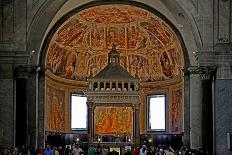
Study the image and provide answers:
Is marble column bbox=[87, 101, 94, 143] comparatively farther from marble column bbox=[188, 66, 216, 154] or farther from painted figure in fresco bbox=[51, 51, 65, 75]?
marble column bbox=[188, 66, 216, 154]

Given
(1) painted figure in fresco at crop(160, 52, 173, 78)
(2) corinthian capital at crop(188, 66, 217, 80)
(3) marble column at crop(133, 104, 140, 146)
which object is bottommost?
(3) marble column at crop(133, 104, 140, 146)

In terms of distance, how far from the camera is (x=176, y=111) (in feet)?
142

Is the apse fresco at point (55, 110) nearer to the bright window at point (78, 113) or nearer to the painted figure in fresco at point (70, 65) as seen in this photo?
the bright window at point (78, 113)

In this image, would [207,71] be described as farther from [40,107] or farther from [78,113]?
[78,113]

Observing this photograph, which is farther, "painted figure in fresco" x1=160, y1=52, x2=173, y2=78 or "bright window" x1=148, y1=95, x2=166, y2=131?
"bright window" x1=148, y1=95, x2=166, y2=131

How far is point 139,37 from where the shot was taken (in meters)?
43.5

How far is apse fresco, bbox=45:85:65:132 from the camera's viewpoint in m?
41.4

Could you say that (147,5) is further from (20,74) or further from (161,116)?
(161,116)

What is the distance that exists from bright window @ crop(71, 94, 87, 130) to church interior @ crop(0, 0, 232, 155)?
0.06 m

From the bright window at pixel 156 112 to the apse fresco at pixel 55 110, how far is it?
5.46 meters

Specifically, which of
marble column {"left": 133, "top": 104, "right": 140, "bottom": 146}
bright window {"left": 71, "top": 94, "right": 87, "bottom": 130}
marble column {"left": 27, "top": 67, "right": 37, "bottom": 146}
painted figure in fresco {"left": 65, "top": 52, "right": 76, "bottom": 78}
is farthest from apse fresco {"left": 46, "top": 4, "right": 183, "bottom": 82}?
marble column {"left": 27, "top": 67, "right": 37, "bottom": 146}

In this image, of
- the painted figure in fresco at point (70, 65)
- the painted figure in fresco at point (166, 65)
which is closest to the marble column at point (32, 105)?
the painted figure in fresco at point (70, 65)

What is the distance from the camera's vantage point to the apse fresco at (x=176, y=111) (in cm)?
4241

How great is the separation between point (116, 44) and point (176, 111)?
5351 millimetres
